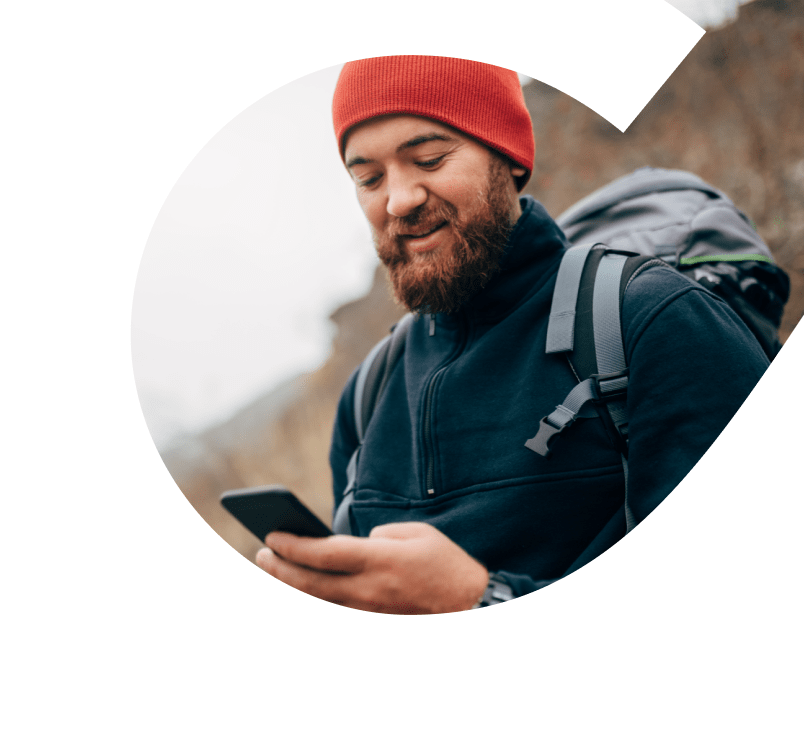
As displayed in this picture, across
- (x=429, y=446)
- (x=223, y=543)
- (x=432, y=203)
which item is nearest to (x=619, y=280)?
(x=432, y=203)

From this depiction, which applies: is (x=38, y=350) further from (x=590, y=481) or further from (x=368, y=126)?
(x=590, y=481)

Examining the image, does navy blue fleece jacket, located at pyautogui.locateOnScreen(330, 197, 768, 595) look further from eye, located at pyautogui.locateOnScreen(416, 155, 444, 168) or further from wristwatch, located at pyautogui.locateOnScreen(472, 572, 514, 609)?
eye, located at pyautogui.locateOnScreen(416, 155, 444, 168)

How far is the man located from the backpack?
0.13 ft

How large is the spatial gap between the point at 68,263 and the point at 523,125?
1171 mm

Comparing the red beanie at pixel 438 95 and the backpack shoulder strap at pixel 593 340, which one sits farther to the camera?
the red beanie at pixel 438 95

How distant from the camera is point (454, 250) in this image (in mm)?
1483

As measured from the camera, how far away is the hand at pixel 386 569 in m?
1.21

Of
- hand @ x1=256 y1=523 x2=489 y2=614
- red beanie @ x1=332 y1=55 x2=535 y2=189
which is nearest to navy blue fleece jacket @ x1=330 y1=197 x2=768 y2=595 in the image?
hand @ x1=256 y1=523 x2=489 y2=614

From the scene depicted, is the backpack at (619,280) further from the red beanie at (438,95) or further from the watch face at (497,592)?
the red beanie at (438,95)

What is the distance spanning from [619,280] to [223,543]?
43.0 inches

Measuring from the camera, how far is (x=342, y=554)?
1195 mm

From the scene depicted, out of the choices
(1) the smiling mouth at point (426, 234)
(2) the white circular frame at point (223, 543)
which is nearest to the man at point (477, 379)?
(1) the smiling mouth at point (426, 234)

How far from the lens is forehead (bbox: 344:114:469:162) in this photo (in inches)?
56.2

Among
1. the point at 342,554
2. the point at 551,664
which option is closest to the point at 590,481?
the point at 551,664
